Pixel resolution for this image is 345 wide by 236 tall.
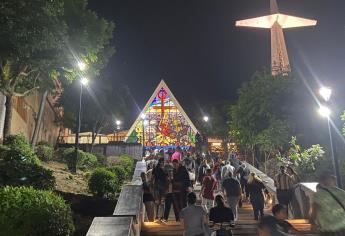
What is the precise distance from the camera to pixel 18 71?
15.2 metres

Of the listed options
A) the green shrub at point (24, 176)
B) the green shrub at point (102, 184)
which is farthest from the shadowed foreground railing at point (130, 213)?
the green shrub at point (102, 184)

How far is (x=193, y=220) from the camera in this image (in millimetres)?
5969

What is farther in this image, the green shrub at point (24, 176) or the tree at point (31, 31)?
the tree at point (31, 31)

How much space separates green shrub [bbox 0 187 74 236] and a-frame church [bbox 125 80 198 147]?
35152mm

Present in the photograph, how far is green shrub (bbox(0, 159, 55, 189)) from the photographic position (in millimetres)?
9617

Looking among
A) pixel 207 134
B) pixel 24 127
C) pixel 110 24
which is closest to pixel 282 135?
pixel 110 24

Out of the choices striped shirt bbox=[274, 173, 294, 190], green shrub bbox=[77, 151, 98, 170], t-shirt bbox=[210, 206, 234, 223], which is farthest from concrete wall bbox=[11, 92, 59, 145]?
t-shirt bbox=[210, 206, 234, 223]

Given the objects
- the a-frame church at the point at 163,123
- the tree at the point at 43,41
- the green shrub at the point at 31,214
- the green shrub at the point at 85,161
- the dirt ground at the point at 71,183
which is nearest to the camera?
the green shrub at the point at 31,214

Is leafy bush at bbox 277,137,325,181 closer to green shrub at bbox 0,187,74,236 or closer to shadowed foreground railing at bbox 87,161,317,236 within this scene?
shadowed foreground railing at bbox 87,161,317,236

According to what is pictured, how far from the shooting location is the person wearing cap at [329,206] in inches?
228

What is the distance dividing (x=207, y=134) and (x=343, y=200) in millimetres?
44053

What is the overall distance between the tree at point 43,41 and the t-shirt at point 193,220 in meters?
8.82

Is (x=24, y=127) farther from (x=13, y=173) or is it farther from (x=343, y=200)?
(x=343, y=200)

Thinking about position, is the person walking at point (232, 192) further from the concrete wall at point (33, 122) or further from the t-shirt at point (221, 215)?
the concrete wall at point (33, 122)
